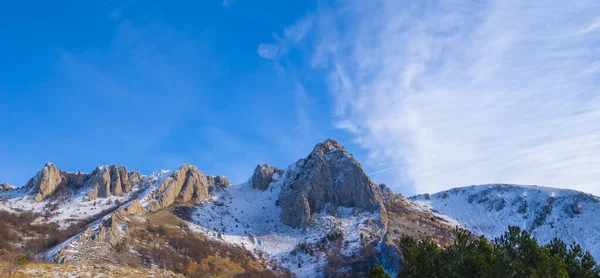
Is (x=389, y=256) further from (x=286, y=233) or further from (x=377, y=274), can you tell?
(x=377, y=274)

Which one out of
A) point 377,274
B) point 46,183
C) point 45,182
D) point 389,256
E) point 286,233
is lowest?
point 377,274

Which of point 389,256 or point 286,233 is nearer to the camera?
point 389,256

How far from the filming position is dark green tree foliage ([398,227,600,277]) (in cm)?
3338

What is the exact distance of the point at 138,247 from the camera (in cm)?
12738

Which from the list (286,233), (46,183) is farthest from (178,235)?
(46,183)

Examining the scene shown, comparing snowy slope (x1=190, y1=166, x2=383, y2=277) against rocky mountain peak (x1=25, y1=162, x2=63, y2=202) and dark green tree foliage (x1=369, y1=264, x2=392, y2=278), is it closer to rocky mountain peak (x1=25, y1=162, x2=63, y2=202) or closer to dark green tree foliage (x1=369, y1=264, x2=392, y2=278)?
rocky mountain peak (x1=25, y1=162, x2=63, y2=202)

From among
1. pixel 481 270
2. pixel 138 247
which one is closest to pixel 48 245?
pixel 138 247

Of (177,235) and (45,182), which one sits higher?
(45,182)

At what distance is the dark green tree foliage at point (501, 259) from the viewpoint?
33375mm

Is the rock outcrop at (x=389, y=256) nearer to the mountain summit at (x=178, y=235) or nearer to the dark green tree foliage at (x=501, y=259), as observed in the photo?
the mountain summit at (x=178, y=235)

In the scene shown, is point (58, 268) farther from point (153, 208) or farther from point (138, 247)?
point (153, 208)

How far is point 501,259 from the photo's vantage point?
34188 mm

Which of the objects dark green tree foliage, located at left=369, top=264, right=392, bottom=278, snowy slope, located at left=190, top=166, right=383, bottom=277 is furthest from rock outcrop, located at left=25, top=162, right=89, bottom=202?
dark green tree foliage, located at left=369, top=264, right=392, bottom=278

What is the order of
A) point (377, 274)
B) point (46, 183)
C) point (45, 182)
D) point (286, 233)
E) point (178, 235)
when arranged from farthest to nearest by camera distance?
point (286, 233), point (46, 183), point (45, 182), point (178, 235), point (377, 274)
